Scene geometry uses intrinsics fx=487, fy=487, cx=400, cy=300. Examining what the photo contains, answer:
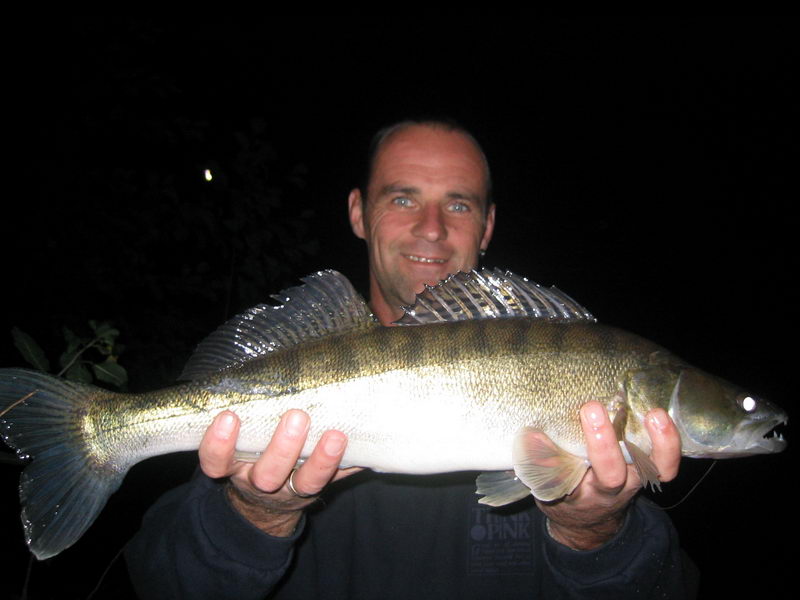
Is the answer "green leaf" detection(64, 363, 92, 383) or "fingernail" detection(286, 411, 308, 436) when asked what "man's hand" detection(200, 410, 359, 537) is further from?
"green leaf" detection(64, 363, 92, 383)

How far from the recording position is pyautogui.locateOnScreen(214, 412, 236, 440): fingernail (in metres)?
1.69

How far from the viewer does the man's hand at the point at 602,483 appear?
1.68 m

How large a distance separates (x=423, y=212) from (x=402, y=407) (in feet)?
5.35

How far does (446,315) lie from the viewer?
190 cm

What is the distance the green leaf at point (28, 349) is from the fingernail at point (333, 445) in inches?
53.7

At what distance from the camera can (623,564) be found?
186cm

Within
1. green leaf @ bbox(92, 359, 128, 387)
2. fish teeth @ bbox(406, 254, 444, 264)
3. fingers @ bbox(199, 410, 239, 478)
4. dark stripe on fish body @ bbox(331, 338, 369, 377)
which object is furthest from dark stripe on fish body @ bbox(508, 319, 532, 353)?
green leaf @ bbox(92, 359, 128, 387)

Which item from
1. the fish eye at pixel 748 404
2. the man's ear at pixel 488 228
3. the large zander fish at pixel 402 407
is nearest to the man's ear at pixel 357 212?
the man's ear at pixel 488 228

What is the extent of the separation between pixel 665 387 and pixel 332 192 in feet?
86.3

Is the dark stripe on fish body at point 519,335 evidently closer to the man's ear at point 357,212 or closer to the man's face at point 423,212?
the man's face at point 423,212

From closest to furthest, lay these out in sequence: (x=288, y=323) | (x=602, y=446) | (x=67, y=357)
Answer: (x=602, y=446), (x=288, y=323), (x=67, y=357)

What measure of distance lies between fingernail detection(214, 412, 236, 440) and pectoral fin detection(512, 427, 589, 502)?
100cm

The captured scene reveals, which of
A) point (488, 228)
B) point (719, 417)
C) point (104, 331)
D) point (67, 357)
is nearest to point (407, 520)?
point (719, 417)

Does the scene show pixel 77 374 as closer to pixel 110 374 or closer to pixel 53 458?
pixel 110 374
